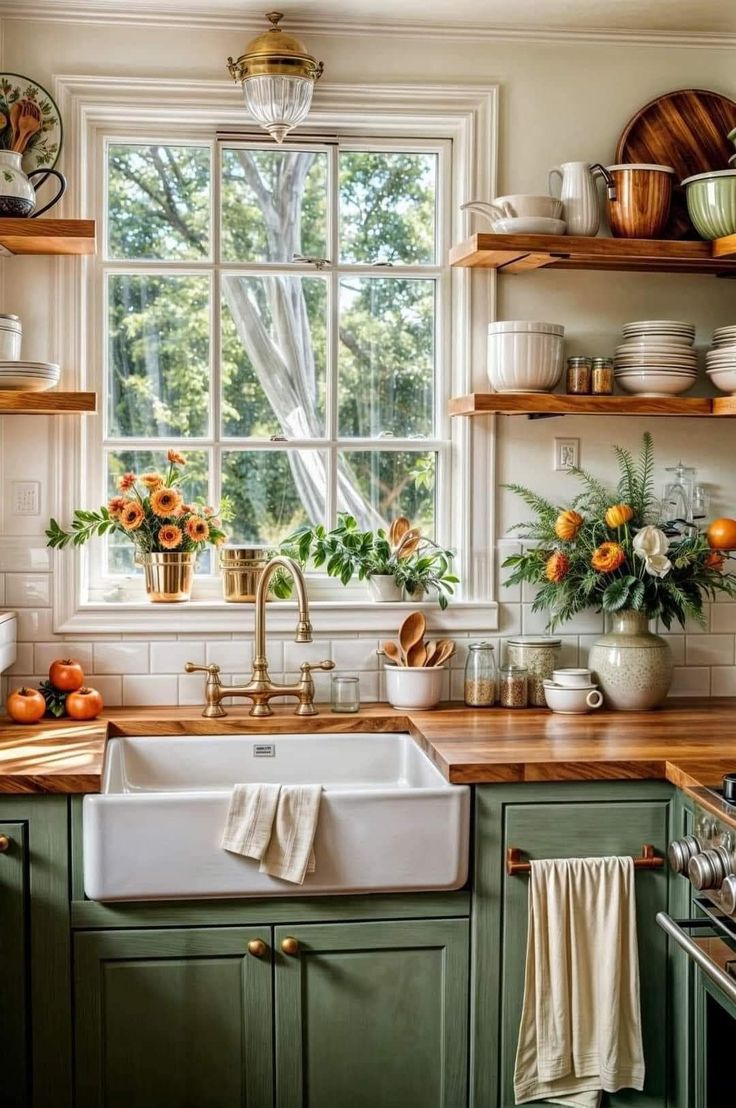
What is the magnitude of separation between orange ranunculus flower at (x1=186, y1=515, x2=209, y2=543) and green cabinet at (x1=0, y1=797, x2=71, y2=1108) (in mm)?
855

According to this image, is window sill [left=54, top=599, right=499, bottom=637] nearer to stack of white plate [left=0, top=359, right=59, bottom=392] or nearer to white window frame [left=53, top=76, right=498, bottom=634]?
white window frame [left=53, top=76, right=498, bottom=634]

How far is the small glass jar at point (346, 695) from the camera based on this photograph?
3.11 m

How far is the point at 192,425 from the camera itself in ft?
10.9

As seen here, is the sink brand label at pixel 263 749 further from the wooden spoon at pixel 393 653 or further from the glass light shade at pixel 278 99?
the glass light shade at pixel 278 99

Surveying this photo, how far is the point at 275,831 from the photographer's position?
2.47m

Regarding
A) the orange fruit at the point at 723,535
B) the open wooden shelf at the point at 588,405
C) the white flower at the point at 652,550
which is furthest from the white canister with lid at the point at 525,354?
the orange fruit at the point at 723,535

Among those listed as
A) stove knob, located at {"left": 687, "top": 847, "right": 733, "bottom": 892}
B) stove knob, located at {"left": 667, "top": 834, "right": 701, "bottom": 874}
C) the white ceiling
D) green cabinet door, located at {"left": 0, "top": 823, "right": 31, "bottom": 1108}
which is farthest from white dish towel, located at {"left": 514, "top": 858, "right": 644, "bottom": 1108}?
the white ceiling

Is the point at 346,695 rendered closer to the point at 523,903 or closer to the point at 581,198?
the point at 523,903

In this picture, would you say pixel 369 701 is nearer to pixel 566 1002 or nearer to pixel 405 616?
pixel 405 616

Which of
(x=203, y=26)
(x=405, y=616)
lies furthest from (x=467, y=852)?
(x=203, y=26)

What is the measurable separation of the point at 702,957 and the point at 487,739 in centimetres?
80

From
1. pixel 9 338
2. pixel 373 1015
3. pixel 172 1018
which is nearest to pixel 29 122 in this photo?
pixel 9 338

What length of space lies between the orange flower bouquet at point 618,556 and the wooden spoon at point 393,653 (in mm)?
363

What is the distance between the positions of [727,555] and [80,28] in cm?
216
